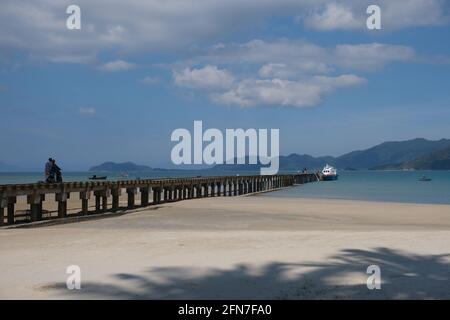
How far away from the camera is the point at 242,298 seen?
7.18m

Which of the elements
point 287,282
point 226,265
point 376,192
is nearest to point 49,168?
point 226,265

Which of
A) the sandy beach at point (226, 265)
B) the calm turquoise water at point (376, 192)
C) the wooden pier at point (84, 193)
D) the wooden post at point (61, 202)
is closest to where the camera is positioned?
the sandy beach at point (226, 265)

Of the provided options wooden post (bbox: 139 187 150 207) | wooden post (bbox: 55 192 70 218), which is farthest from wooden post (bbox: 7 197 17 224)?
wooden post (bbox: 139 187 150 207)

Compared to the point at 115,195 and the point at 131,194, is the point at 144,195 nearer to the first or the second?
the point at 131,194

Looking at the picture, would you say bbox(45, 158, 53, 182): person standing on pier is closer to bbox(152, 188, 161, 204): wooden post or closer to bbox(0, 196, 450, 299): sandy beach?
bbox(0, 196, 450, 299): sandy beach

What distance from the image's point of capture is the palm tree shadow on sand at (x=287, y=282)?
24.0ft

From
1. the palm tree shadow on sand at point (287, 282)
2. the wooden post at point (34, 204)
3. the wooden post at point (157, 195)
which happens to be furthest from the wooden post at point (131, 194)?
the palm tree shadow on sand at point (287, 282)

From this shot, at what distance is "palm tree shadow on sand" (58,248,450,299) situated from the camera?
7316 mm

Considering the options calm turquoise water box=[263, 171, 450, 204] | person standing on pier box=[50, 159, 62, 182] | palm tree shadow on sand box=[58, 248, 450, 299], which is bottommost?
calm turquoise water box=[263, 171, 450, 204]

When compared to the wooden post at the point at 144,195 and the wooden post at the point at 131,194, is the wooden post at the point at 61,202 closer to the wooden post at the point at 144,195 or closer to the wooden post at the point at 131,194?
the wooden post at the point at 131,194
